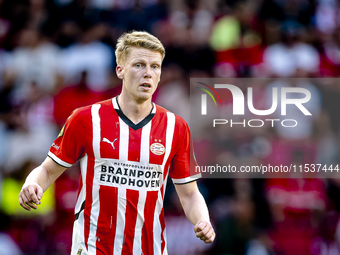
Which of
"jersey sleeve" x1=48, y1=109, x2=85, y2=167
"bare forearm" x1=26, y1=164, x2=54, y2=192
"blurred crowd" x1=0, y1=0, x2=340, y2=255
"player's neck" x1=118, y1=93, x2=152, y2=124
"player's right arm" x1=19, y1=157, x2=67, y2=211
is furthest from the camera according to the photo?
"blurred crowd" x1=0, y1=0, x2=340, y2=255

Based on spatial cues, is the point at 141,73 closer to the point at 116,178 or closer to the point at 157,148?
the point at 157,148

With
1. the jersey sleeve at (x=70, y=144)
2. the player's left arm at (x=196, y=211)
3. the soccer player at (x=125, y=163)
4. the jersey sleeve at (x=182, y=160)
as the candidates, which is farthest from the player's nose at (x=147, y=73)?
the player's left arm at (x=196, y=211)

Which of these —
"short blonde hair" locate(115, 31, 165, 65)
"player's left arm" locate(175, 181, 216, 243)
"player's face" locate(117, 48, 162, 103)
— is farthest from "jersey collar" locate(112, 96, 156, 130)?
"player's left arm" locate(175, 181, 216, 243)

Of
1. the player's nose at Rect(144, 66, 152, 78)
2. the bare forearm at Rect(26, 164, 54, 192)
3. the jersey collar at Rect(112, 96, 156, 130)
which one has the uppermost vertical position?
the player's nose at Rect(144, 66, 152, 78)

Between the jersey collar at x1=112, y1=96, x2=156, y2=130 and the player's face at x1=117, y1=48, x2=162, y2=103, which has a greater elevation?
the player's face at x1=117, y1=48, x2=162, y2=103

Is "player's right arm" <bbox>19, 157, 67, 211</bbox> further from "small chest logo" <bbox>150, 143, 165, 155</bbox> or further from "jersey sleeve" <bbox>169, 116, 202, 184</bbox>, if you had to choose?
"jersey sleeve" <bbox>169, 116, 202, 184</bbox>

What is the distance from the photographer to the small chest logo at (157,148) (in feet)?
11.7

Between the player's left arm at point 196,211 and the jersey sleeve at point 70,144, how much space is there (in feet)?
2.96

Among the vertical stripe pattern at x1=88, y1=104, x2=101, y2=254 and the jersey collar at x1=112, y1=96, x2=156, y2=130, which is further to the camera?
the jersey collar at x1=112, y1=96, x2=156, y2=130

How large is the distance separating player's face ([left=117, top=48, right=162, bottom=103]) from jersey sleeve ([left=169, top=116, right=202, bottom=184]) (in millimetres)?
400

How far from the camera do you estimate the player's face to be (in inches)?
139

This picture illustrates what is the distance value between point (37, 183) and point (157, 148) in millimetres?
954

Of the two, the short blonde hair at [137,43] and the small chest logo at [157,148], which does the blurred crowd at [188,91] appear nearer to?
the small chest logo at [157,148]

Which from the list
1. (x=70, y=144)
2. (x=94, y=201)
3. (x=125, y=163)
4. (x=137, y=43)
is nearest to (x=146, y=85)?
(x=137, y=43)
